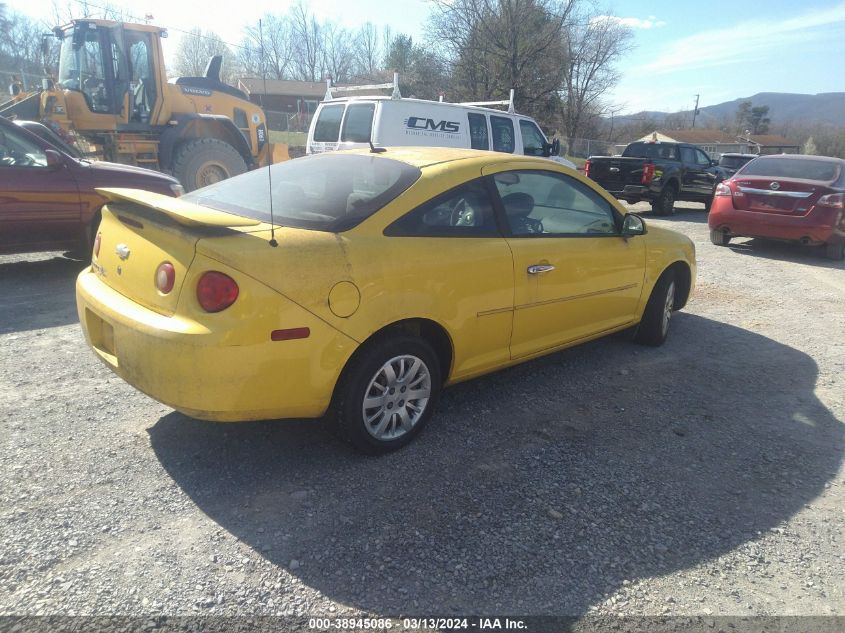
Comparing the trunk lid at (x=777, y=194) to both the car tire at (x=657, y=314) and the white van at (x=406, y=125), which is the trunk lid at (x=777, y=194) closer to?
the white van at (x=406, y=125)

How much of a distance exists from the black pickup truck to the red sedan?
3.15 m

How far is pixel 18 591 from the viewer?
7.02ft

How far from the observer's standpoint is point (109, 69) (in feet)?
33.8

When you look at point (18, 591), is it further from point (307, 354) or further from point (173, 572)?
point (307, 354)

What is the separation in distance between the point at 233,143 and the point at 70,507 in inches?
404

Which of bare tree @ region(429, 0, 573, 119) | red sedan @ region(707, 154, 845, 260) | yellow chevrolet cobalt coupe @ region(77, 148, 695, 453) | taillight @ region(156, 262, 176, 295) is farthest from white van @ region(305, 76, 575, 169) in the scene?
bare tree @ region(429, 0, 573, 119)

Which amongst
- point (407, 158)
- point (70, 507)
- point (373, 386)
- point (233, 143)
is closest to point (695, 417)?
point (373, 386)

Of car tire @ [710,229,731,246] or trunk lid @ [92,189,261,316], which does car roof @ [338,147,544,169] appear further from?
car tire @ [710,229,731,246]

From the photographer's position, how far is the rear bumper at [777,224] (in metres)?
8.75

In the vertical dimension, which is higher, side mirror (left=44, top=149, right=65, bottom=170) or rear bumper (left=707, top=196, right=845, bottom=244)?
side mirror (left=44, top=149, right=65, bottom=170)

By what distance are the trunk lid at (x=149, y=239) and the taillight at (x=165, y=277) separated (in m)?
0.02

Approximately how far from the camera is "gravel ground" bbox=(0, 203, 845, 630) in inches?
88.8

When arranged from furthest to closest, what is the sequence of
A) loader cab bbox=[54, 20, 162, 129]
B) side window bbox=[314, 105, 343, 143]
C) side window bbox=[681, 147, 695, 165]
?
side window bbox=[681, 147, 695, 165] → side window bbox=[314, 105, 343, 143] → loader cab bbox=[54, 20, 162, 129]

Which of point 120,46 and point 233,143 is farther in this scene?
point 233,143
